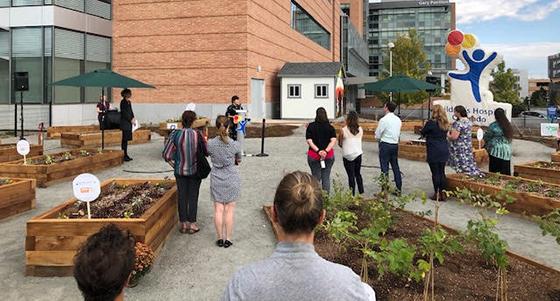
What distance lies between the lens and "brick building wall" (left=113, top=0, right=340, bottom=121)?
28094 millimetres

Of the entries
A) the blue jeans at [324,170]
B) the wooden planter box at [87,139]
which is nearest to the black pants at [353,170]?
the blue jeans at [324,170]

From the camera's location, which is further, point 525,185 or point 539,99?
point 539,99

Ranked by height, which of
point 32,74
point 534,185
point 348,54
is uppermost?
point 348,54

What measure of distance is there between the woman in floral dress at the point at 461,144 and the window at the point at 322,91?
2429cm

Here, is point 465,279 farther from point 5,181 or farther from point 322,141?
point 5,181

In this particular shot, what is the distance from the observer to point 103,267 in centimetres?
200

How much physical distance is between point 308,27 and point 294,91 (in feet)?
42.9

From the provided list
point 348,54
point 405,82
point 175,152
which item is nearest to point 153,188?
point 175,152

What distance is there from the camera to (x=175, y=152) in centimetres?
659

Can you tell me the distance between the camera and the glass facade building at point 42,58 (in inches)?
985

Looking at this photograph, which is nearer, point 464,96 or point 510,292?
point 510,292

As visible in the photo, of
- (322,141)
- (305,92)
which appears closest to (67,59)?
(305,92)

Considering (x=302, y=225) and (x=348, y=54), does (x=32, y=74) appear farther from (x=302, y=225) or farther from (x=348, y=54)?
(x=348, y=54)

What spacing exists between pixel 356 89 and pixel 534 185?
56011mm
